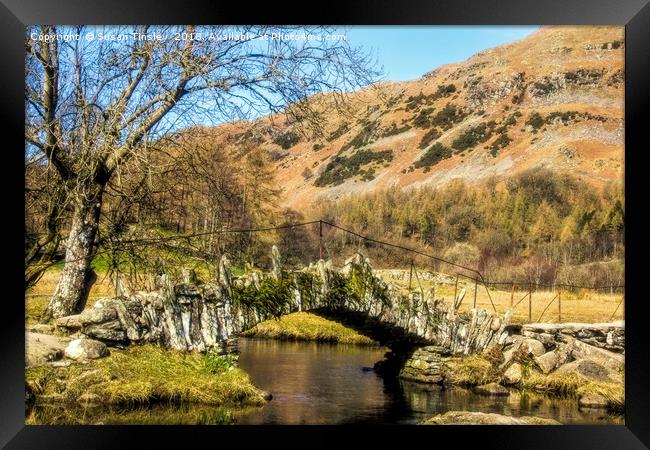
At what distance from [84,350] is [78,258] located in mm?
1538

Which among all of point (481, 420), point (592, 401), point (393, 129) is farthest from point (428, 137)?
point (481, 420)

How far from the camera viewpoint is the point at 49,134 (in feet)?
40.5

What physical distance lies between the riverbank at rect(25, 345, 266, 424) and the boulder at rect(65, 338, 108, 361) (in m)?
0.08

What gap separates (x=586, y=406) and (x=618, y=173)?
336 inches

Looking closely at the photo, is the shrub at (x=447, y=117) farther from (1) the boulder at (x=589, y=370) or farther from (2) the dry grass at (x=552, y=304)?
(1) the boulder at (x=589, y=370)

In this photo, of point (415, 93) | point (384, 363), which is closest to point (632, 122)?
point (384, 363)

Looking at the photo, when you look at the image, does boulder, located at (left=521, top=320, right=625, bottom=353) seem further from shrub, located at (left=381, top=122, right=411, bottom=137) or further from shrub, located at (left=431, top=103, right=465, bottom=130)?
shrub, located at (left=431, top=103, right=465, bottom=130)

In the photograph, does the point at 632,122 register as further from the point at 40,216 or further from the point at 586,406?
the point at 40,216

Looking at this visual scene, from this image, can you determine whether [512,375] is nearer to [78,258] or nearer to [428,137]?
[78,258]

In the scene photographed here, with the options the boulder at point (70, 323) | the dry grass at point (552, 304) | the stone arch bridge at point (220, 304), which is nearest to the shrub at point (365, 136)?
the dry grass at point (552, 304)

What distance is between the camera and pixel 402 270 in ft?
62.9
